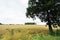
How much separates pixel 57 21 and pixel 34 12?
494cm

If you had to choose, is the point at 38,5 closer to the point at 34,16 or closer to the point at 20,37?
the point at 34,16

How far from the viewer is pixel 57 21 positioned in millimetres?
51875

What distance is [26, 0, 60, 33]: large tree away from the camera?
50403 millimetres

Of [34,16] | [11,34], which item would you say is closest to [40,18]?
[34,16]

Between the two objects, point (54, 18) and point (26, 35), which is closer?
point (26, 35)

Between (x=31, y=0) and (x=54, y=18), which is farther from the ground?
(x=31, y=0)

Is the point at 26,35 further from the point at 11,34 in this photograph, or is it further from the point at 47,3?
the point at 47,3

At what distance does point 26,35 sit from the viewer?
1812 cm

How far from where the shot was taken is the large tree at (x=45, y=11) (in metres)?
50.4

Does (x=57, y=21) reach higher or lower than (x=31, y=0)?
lower

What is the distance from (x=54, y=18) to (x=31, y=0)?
5.76 m

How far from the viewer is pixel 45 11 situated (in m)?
51.7

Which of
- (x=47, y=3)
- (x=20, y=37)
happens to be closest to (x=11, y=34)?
(x=20, y=37)

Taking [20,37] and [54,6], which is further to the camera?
[54,6]
